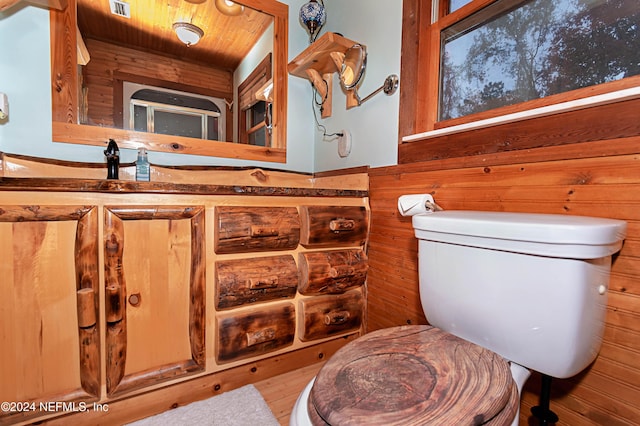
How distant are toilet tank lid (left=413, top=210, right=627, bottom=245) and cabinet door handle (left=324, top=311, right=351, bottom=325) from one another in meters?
0.66

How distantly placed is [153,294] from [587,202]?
4.10 ft

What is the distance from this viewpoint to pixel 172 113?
4.67 feet

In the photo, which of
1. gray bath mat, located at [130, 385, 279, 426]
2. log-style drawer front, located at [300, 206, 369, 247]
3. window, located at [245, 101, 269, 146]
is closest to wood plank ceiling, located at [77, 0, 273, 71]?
window, located at [245, 101, 269, 146]

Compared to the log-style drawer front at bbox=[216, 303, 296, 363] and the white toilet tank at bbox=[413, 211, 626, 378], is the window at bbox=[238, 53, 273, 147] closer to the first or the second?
the log-style drawer front at bbox=[216, 303, 296, 363]

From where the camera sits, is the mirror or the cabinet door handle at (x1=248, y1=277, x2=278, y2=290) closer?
the cabinet door handle at (x1=248, y1=277, x2=278, y2=290)

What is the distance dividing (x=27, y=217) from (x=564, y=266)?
49.5 inches

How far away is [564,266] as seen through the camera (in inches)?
21.9

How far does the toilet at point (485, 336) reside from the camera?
0.48 m

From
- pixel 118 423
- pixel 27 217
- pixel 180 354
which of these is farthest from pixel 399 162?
pixel 118 423

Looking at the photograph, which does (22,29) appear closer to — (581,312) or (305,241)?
(305,241)

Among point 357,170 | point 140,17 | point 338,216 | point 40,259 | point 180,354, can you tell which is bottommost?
point 180,354

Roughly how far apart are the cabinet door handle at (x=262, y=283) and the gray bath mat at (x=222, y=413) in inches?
15.9

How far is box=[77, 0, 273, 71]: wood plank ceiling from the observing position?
4.21 feet

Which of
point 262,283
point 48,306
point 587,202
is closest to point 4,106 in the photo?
point 48,306
